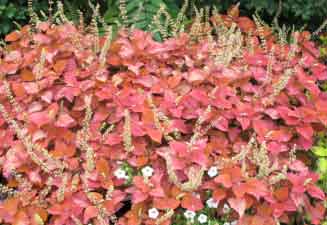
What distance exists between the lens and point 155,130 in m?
2.52

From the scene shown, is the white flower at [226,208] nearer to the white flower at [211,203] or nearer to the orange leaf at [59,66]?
the white flower at [211,203]

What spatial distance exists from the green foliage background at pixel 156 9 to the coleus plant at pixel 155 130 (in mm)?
467

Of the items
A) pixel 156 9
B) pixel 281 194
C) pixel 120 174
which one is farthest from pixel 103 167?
pixel 156 9

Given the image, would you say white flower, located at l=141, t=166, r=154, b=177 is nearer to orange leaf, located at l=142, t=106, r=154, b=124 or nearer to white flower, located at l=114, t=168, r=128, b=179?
white flower, located at l=114, t=168, r=128, b=179

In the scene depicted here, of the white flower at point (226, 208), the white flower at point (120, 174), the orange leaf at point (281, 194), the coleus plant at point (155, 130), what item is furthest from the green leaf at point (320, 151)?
the white flower at point (120, 174)

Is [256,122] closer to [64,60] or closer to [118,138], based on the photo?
[118,138]

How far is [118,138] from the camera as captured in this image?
99.7 inches

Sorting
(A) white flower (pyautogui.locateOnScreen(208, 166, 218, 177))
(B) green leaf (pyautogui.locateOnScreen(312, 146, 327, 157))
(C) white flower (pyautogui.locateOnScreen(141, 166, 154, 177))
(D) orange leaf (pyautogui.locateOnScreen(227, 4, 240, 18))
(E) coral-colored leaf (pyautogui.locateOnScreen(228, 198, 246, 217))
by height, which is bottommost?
(B) green leaf (pyautogui.locateOnScreen(312, 146, 327, 157))

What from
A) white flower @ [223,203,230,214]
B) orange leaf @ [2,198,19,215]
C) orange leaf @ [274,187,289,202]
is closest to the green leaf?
orange leaf @ [274,187,289,202]

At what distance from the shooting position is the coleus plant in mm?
2398

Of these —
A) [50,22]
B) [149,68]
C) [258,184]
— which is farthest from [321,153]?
[50,22]

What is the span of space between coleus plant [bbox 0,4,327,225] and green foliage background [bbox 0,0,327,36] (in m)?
0.47

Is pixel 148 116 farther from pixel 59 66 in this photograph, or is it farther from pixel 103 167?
pixel 59 66

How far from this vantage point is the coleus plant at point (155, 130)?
7.87ft
